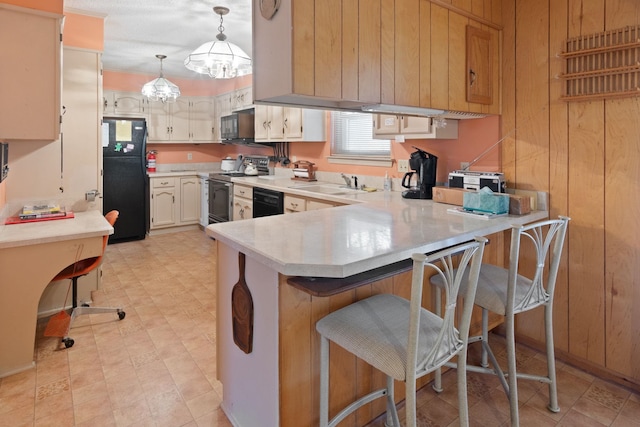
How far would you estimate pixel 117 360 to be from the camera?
8.02 feet

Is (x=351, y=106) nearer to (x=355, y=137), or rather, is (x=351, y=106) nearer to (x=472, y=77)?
(x=472, y=77)

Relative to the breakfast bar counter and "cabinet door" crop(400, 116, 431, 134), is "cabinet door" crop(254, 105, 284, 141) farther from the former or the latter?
the breakfast bar counter

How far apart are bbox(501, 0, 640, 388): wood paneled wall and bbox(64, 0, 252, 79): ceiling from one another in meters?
2.27

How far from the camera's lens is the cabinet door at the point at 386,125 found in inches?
121

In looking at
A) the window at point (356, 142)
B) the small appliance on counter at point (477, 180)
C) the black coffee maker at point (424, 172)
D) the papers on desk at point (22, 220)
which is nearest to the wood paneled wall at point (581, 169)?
the small appliance on counter at point (477, 180)

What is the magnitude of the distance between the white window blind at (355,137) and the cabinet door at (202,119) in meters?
2.94

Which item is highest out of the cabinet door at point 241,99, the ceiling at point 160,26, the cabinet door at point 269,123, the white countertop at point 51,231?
the ceiling at point 160,26

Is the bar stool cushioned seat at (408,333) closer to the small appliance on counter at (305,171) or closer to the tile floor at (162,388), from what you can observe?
the tile floor at (162,388)

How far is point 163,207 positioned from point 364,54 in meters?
4.80

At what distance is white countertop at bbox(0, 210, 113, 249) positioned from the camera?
2.29 metres

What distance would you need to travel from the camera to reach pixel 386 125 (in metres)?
3.14

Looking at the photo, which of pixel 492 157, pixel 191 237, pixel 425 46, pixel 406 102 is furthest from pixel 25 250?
pixel 191 237

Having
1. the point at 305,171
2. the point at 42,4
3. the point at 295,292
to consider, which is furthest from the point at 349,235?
the point at 305,171

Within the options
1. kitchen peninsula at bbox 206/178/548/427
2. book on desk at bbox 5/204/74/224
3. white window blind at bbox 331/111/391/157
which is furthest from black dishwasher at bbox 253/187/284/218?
kitchen peninsula at bbox 206/178/548/427
